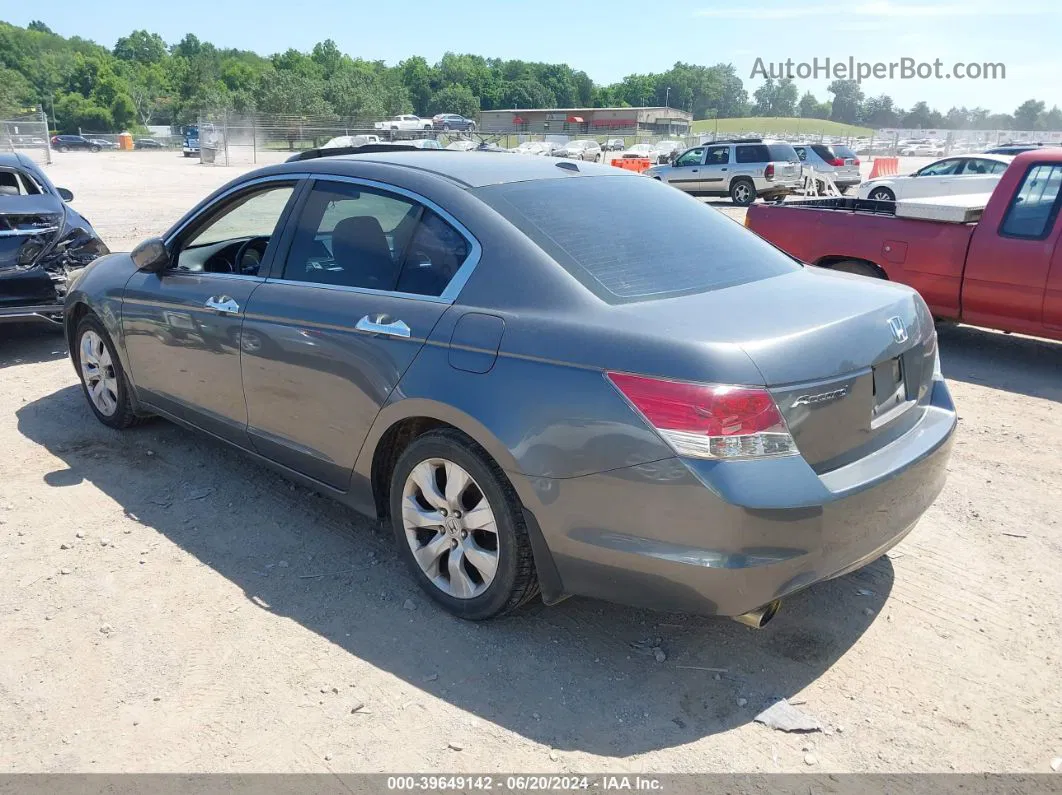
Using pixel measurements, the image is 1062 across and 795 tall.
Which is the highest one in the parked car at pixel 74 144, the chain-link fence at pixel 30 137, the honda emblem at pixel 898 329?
the parked car at pixel 74 144

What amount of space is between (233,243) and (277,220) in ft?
3.18

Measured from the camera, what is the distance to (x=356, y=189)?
3.89 metres

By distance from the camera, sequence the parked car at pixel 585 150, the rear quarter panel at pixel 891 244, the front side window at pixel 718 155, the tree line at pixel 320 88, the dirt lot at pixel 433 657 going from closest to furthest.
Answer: the dirt lot at pixel 433 657 → the rear quarter panel at pixel 891 244 → the front side window at pixel 718 155 → the parked car at pixel 585 150 → the tree line at pixel 320 88

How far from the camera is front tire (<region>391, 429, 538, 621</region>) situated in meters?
3.15

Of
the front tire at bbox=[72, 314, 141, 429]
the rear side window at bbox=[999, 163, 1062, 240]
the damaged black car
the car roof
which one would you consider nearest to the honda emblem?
the car roof

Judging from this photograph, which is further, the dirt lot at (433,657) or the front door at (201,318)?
the front door at (201,318)

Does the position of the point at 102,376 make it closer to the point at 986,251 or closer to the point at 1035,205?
the point at 986,251

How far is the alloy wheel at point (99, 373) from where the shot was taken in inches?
214

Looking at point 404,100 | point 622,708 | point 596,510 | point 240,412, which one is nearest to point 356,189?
point 240,412

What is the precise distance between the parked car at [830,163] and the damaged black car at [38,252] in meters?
20.3

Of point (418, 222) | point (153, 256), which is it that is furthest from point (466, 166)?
point (153, 256)

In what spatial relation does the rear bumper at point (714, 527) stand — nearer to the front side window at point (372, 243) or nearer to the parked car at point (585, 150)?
the front side window at point (372, 243)

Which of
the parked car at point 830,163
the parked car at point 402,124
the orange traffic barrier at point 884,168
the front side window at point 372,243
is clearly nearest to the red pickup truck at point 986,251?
the front side window at point 372,243

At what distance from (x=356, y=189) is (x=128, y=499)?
212 cm
